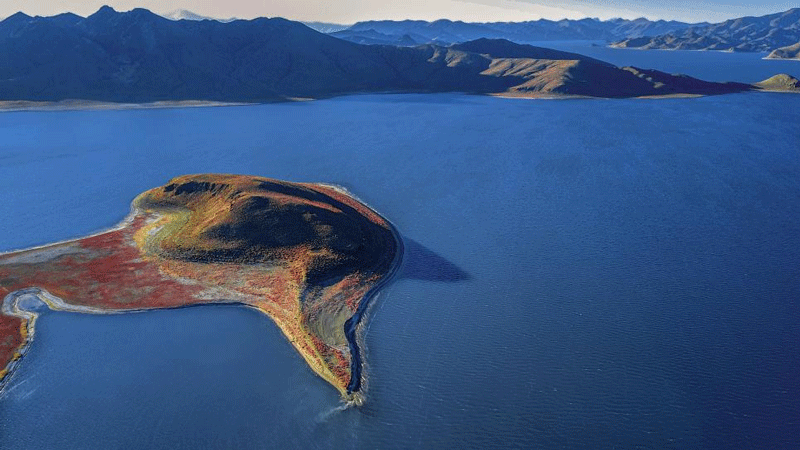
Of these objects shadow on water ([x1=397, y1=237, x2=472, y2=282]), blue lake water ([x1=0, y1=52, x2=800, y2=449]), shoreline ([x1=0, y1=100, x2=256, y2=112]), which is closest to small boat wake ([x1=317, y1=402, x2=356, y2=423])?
blue lake water ([x1=0, y1=52, x2=800, y2=449])

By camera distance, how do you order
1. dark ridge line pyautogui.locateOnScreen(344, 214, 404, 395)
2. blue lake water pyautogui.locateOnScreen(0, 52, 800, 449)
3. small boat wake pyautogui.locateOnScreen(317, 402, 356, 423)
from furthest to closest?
dark ridge line pyautogui.locateOnScreen(344, 214, 404, 395)
small boat wake pyautogui.locateOnScreen(317, 402, 356, 423)
blue lake water pyautogui.locateOnScreen(0, 52, 800, 449)

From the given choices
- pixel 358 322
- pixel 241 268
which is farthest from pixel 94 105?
pixel 358 322

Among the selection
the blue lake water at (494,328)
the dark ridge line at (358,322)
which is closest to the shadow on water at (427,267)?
the blue lake water at (494,328)

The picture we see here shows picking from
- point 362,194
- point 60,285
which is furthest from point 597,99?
point 60,285

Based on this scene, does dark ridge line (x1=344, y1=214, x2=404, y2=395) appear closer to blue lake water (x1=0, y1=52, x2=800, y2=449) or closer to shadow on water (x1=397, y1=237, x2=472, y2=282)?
shadow on water (x1=397, y1=237, x2=472, y2=282)

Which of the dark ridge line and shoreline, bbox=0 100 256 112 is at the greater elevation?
shoreline, bbox=0 100 256 112

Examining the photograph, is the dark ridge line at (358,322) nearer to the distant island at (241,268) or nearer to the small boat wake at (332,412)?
the distant island at (241,268)

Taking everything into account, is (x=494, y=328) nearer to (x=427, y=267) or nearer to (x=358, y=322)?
(x=358, y=322)
